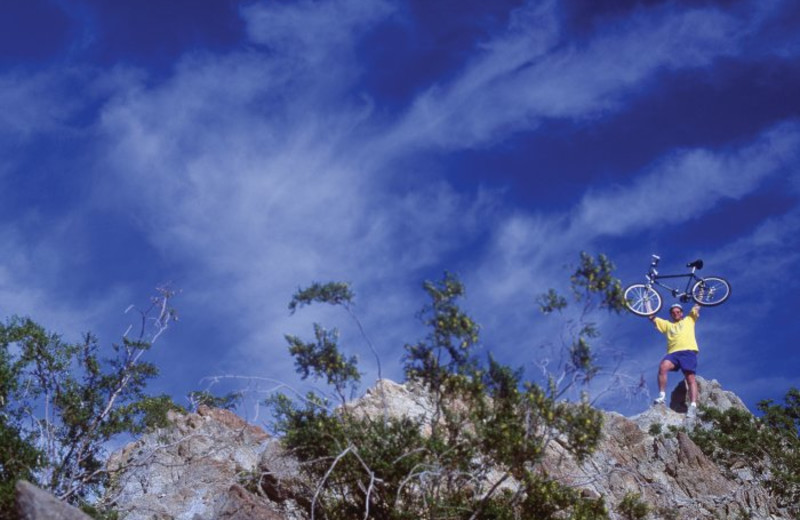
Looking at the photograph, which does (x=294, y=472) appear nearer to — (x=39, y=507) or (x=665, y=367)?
(x=39, y=507)

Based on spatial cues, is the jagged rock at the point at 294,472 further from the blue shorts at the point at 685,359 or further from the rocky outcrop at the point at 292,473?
the blue shorts at the point at 685,359

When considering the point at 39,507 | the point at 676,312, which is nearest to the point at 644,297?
the point at 676,312

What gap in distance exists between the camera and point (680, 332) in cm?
2786

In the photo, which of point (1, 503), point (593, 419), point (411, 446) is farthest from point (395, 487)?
point (1, 503)

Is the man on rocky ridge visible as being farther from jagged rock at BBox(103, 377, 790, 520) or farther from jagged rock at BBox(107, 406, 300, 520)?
jagged rock at BBox(107, 406, 300, 520)

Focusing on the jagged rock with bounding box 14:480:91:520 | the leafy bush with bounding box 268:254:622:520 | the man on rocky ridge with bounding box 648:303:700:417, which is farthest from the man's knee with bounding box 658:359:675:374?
the jagged rock with bounding box 14:480:91:520

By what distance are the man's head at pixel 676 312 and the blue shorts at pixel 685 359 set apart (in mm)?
1178

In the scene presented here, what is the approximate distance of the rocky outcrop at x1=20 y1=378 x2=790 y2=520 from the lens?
52.0 ft

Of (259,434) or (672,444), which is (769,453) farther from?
(259,434)

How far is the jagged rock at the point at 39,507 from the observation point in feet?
35.3

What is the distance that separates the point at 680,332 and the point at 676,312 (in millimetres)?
711

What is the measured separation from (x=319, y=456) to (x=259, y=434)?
585 centimetres

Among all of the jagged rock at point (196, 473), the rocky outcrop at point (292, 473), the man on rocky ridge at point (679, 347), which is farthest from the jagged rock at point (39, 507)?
the man on rocky ridge at point (679, 347)

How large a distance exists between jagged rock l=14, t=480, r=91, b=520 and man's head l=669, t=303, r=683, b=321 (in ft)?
71.7
